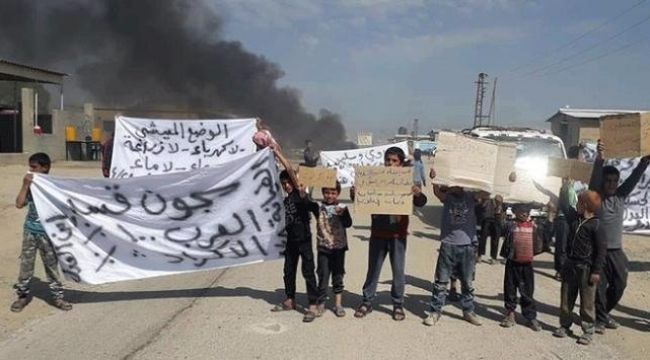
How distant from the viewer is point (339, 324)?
5855mm

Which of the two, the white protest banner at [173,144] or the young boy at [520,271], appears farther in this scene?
the white protest banner at [173,144]

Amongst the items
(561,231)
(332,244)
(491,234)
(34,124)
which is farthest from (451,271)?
(34,124)

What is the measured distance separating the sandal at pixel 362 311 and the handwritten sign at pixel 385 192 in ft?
3.23

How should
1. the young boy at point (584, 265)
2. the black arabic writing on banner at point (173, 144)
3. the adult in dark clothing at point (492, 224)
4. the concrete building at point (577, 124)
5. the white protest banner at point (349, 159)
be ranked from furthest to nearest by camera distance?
the concrete building at point (577, 124) < the white protest banner at point (349, 159) < the black arabic writing on banner at point (173, 144) < the adult in dark clothing at point (492, 224) < the young boy at point (584, 265)

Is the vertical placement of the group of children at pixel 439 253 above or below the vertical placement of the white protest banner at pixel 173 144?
below

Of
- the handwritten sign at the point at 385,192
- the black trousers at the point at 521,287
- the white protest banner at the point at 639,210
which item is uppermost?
the handwritten sign at the point at 385,192

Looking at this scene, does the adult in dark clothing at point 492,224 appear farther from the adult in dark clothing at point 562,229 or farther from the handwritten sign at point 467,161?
the handwritten sign at point 467,161

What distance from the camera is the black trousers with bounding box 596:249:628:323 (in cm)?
602

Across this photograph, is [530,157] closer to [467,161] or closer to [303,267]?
[467,161]

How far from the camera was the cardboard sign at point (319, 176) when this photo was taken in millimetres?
6133

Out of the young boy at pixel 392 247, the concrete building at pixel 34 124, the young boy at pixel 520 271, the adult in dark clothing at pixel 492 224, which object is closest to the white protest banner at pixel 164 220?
the young boy at pixel 392 247

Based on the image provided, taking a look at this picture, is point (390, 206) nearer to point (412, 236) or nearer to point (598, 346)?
point (598, 346)

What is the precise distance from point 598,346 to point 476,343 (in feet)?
3.63

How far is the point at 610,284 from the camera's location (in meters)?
6.08
